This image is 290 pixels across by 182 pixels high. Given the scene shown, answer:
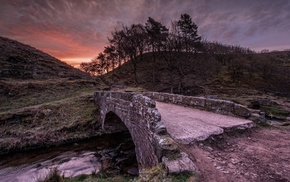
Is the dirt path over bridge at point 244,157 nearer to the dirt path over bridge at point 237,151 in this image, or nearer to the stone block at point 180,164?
the dirt path over bridge at point 237,151

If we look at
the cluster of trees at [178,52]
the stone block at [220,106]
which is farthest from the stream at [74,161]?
the cluster of trees at [178,52]

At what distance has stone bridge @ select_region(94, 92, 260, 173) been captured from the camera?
358cm

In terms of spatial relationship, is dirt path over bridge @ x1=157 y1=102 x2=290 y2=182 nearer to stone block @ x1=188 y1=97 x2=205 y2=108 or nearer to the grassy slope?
stone block @ x1=188 y1=97 x2=205 y2=108

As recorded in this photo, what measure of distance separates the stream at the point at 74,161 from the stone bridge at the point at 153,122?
2175 mm

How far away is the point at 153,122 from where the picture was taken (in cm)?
483

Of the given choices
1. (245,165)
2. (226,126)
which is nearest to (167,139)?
(245,165)

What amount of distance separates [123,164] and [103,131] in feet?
19.7

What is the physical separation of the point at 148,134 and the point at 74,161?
259 inches

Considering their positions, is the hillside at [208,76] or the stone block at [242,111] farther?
the hillside at [208,76]

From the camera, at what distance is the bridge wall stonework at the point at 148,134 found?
351 centimetres

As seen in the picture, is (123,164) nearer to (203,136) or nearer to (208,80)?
(203,136)

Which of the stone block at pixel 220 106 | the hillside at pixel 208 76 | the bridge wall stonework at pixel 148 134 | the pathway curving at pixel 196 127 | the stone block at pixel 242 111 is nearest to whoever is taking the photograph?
the bridge wall stonework at pixel 148 134

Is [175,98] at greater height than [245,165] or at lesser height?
greater

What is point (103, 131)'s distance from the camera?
14.0m
